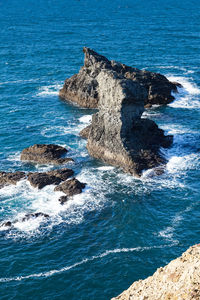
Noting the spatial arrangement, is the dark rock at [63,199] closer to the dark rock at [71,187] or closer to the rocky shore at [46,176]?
the rocky shore at [46,176]

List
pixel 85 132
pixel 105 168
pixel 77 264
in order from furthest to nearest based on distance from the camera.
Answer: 1. pixel 85 132
2. pixel 105 168
3. pixel 77 264

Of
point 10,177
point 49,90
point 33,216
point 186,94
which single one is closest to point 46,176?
point 10,177

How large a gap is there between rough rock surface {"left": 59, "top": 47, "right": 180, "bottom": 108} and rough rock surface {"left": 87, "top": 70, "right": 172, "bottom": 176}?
22529 mm

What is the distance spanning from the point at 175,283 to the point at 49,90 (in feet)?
287

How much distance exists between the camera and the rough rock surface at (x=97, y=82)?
99.9 meters

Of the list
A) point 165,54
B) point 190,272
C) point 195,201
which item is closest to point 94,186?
point 195,201

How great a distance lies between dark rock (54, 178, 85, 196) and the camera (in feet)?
222

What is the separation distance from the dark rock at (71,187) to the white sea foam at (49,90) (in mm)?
44348

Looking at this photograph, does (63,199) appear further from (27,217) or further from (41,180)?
(27,217)

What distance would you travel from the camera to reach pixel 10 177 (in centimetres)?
7194

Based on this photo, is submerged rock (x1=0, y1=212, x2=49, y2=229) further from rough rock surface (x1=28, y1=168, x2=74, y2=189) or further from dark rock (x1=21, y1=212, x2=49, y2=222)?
rough rock surface (x1=28, y1=168, x2=74, y2=189)

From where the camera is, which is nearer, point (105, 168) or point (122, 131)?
point (105, 168)

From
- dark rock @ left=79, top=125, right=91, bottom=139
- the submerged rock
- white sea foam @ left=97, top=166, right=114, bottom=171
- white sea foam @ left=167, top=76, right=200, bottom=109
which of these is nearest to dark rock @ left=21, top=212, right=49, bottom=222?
the submerged rock

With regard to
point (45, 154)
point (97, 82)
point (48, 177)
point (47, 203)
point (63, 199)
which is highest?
point (97, 82)
